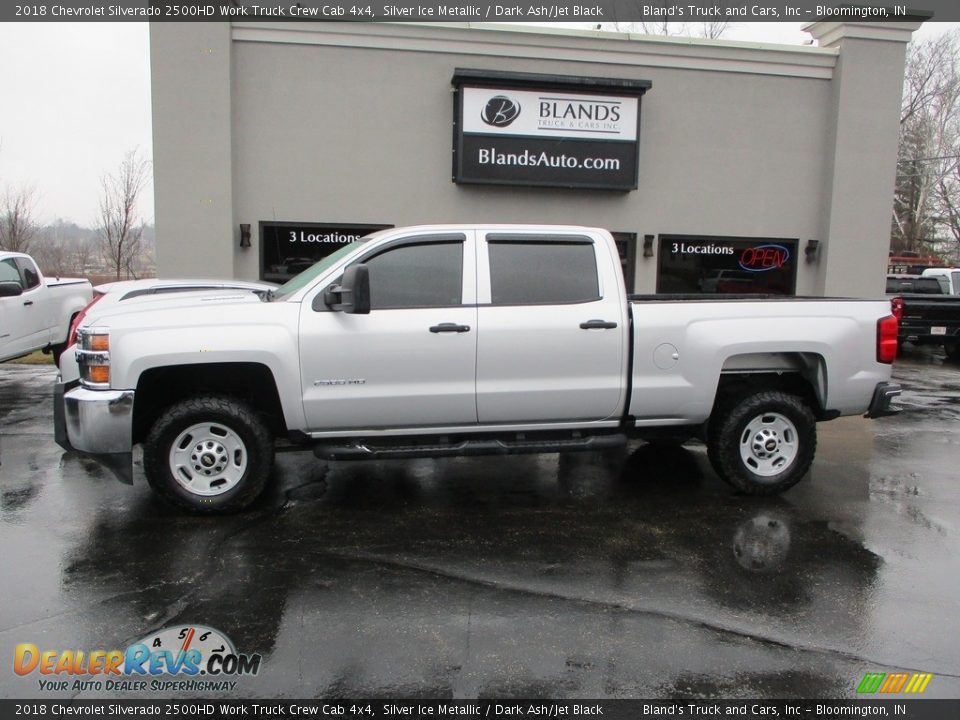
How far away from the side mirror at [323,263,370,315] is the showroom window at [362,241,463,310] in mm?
264

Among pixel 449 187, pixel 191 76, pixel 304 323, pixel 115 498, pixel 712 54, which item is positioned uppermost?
pixel 712 54

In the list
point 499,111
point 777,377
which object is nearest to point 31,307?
point 499,111

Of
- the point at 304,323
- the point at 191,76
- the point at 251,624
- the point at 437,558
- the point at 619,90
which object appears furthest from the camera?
the point at 619,90

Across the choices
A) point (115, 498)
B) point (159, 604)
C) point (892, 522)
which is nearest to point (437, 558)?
point (159, 604)

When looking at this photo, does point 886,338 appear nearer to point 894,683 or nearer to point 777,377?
point 777,377

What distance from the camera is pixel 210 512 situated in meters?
5.74

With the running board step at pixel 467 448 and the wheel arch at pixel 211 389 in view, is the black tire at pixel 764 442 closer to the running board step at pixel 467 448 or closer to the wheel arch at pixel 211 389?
the running board step at pixel 467 448

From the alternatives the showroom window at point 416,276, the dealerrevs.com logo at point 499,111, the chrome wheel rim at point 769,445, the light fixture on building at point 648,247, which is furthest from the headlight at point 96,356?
the light fixture on building at point 648,247

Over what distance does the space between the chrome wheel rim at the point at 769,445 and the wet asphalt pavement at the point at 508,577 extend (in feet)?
0.90

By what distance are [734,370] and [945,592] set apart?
224 centimetres

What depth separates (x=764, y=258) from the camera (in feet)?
42.1

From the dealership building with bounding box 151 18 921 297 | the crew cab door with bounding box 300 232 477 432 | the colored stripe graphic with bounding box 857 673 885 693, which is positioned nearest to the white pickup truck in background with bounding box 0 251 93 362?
the dealership building with bounding box 151 18 921 297

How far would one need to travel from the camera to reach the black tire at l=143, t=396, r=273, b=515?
5652 mm

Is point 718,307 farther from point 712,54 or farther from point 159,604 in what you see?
point 712,54
